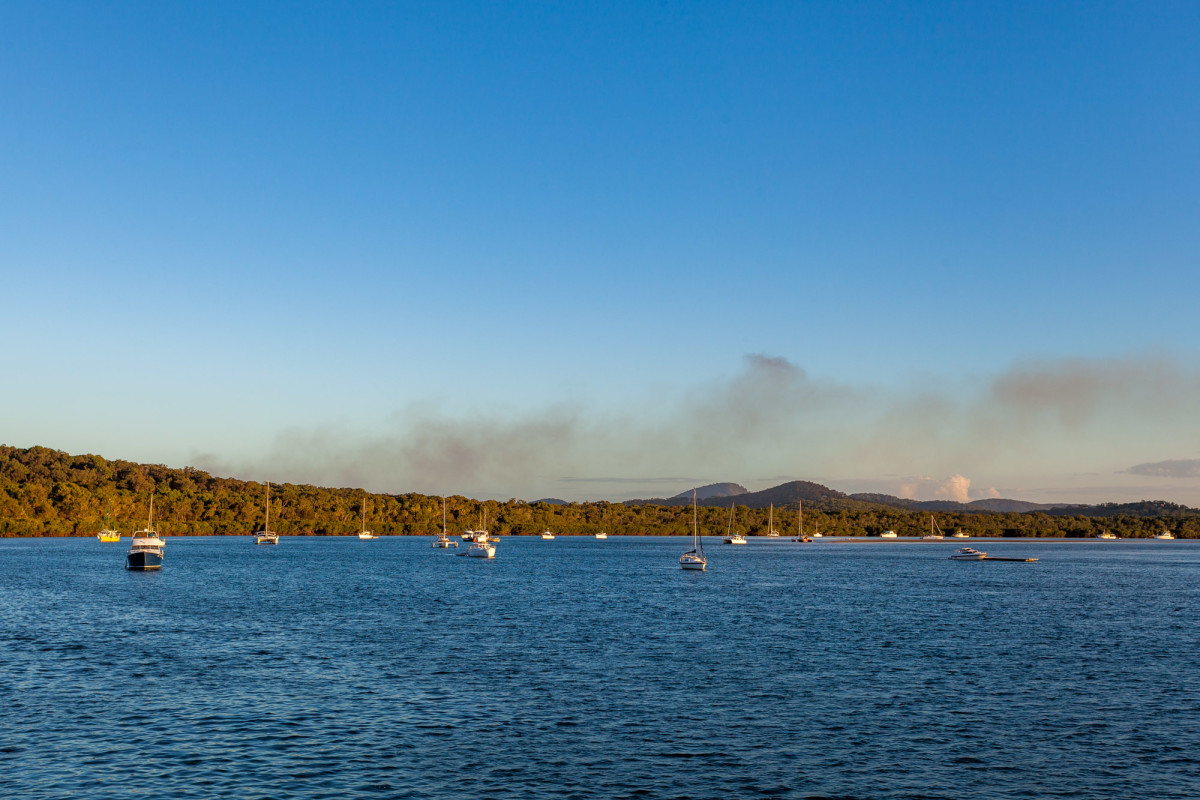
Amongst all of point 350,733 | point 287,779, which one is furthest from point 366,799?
point 350,733

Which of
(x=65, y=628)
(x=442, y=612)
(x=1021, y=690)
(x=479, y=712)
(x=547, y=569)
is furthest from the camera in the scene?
(x=547, y=569)

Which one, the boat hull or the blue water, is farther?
the boat hull

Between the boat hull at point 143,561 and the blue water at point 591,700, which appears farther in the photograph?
the boat hull at point 143,561

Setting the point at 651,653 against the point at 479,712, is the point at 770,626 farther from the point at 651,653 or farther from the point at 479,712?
the point at 479,712

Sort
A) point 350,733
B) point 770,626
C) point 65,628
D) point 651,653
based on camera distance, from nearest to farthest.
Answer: point 350,733 < point 651,653 < point 65,628 < point 770,626

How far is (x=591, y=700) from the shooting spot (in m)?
43.5

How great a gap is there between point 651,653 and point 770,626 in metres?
19.1

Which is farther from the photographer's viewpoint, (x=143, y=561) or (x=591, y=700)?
(x=143, y=561)

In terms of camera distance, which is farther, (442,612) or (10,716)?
(442,612)

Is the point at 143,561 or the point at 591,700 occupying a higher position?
the point at 591,700

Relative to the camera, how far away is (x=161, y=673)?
49.9m

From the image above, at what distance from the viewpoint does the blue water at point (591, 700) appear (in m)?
30.9

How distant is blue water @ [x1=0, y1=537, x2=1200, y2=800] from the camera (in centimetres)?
3089

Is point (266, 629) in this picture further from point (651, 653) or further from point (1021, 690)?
point (1021, 690)
